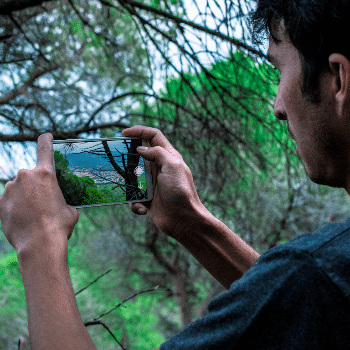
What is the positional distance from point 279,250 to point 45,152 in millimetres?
664

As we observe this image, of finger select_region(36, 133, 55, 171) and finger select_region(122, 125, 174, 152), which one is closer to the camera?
finger select_region(36, 133, 55, 171)

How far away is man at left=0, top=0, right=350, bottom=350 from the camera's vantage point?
1.56ft

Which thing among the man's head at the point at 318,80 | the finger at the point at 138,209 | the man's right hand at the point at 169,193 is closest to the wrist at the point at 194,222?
the man's right hand at the point at 169,193

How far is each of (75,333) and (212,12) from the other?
5.01ft

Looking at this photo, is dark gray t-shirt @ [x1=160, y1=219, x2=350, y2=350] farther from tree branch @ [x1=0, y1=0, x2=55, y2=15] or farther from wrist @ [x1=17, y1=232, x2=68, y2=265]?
tree branch @ [x1=0, y1=0, x2=55, y2=15]

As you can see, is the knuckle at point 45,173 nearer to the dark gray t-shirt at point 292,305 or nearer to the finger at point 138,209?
the finger at point 138,209

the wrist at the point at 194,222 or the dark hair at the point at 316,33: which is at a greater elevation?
the dark hair at the point at 316,33

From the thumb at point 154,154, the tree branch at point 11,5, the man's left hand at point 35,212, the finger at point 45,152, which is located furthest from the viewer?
the tree branch at point 11,5

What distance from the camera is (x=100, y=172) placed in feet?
3.42

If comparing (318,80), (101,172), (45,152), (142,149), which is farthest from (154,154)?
(318,80)

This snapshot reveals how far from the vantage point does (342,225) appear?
0.53m

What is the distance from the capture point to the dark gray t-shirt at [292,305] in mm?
467

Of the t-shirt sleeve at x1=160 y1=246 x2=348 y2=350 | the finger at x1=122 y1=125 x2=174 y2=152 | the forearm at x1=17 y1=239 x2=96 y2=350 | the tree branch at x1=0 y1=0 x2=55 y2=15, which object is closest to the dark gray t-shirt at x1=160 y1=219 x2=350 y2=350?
the t-shirt sleeve at x1=160 y1=246 x2=348 y2=350

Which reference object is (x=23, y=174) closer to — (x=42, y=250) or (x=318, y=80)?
(x=42, y=250)
